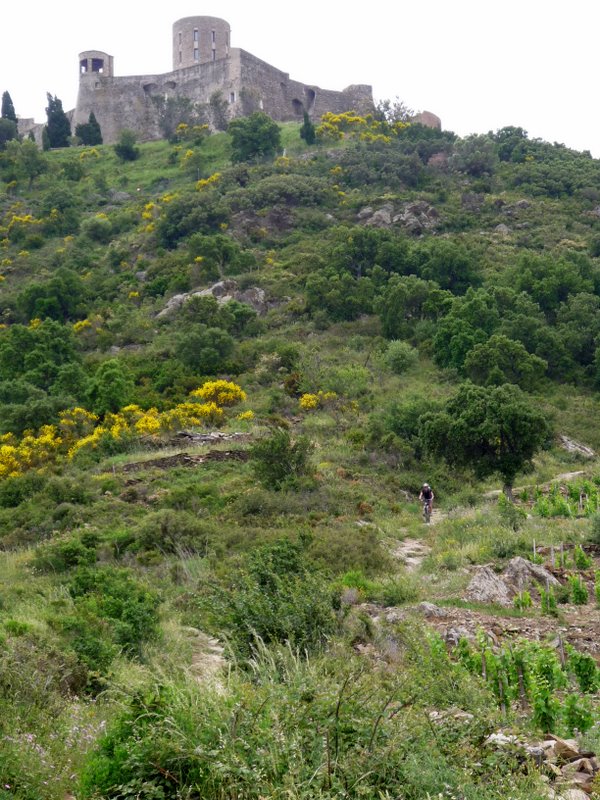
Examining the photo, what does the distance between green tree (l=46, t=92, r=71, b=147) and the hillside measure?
7964 millimetres

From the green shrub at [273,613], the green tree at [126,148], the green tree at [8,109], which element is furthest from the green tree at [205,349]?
the green tree at [8,109]

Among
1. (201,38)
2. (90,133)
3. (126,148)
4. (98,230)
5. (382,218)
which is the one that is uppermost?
(201,38)

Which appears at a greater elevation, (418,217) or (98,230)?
(418,217)

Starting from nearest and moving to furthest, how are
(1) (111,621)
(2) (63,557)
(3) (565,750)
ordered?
(3) (565,750)
(1) (111,621)
(2) (63,557)

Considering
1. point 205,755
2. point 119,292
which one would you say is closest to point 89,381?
point 119,292

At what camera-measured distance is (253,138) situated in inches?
1914

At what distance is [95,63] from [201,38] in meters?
8.64

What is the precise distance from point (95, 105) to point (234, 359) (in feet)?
131

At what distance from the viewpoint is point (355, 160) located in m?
46.7

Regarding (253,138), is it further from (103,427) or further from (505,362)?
(103,427)

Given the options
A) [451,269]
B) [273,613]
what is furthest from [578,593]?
[451,269]

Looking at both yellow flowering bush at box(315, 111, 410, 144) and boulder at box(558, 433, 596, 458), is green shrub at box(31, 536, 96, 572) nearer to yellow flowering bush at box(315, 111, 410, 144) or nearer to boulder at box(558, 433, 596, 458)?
boulder at box(558, 433, 596, 458)

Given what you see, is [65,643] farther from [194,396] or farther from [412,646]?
[194,396]

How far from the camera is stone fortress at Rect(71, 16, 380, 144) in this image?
56.4 metres
